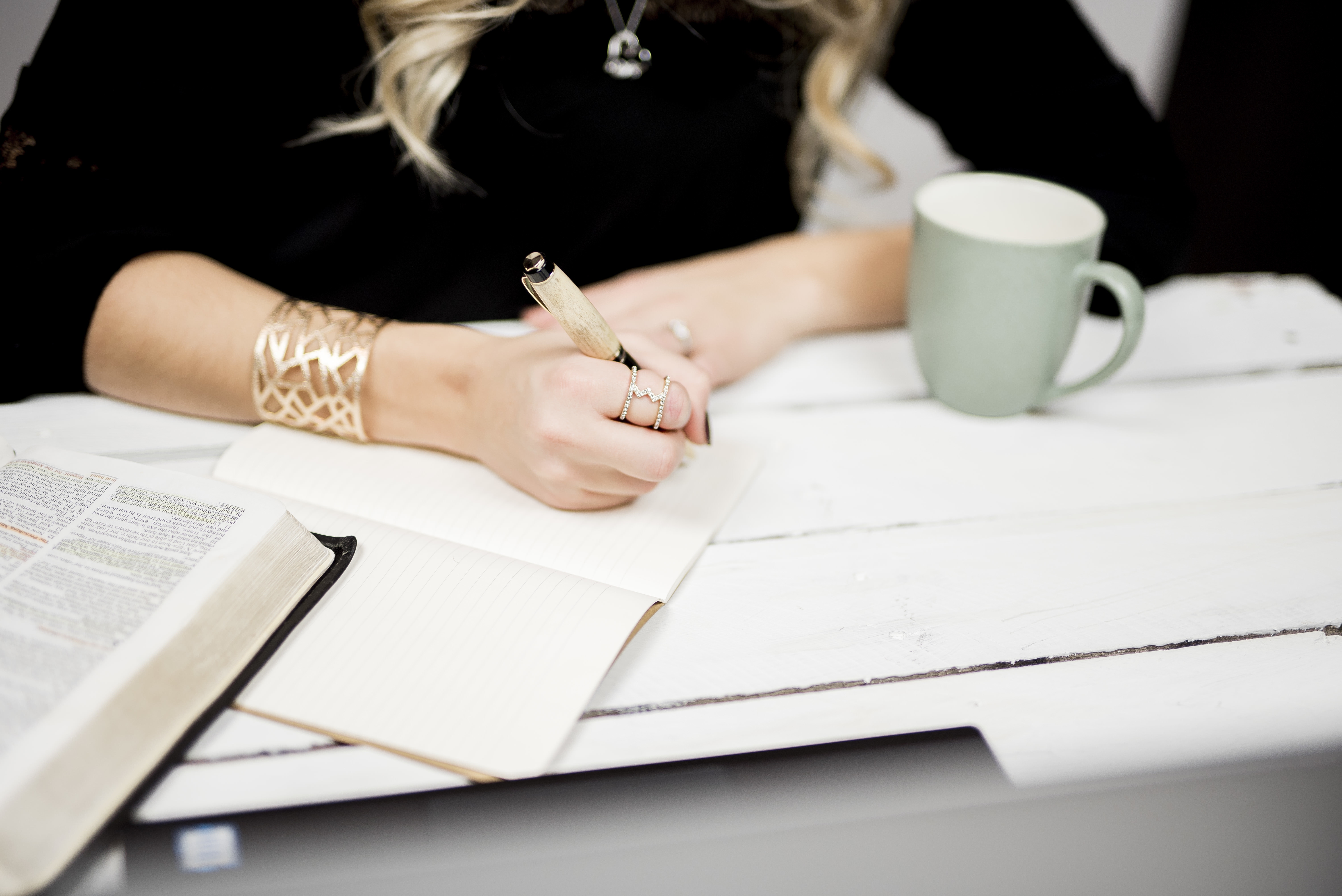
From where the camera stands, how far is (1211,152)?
1.72m

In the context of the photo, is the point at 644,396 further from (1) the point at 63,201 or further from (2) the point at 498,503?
(1) the point at 63,201

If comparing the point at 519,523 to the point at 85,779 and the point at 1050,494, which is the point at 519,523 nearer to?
the point at 85,779

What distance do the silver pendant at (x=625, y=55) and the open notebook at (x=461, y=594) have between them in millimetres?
376

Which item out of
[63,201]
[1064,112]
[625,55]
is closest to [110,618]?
[63,201]

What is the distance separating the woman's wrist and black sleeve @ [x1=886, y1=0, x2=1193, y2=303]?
0.55 meters

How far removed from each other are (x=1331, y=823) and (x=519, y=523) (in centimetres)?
44

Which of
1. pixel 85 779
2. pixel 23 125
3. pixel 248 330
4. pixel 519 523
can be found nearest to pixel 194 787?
pixel 85 779

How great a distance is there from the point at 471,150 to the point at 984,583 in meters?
0.58

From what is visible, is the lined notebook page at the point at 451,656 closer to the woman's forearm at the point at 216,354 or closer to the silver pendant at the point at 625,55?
the woman's forearm at the point at 216,354

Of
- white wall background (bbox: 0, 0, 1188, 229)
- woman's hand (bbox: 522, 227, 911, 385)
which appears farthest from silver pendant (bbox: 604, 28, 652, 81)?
white wall background (bbox: 0, 0, 1188, 229)

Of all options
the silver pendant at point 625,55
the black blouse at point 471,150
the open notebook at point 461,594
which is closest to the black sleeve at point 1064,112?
the black blouse at point 471,150

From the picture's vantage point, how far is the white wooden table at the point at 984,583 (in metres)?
0.44

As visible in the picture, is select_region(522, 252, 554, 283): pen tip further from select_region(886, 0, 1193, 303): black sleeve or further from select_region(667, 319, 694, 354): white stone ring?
select_region(886, 0, 1193, 303): black sleeve

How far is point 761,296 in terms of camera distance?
76cm
